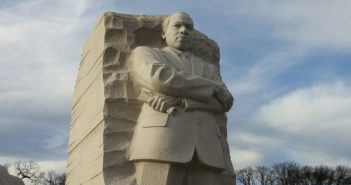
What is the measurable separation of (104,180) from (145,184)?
18.1 inches

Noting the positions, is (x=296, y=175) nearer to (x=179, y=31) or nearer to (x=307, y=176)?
(x=307, y=176)

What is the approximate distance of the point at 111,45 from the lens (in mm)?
5562

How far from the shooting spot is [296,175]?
105 ft

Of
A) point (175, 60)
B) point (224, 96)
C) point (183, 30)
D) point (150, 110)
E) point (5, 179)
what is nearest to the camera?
point (150, 110)

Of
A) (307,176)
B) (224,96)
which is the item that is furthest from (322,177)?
(224,96)

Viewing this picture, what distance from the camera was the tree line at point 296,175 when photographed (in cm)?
3138

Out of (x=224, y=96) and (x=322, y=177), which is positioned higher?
(x=322, y=177)

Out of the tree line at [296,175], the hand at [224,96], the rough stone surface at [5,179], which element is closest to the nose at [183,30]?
the hand at [224,96]

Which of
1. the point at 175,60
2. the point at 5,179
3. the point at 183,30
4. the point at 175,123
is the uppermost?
the point at 183,30

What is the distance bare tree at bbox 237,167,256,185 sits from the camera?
32612 mm

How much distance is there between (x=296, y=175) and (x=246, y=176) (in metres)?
3.53

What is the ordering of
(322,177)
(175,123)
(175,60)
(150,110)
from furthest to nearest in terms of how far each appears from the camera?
(322,177)
(175,60)
(150,110)
(175,123)

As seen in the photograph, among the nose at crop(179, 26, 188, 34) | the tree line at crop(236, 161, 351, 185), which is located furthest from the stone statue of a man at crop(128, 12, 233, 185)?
Result: the tree line at crop(236, 161, 351, 185)

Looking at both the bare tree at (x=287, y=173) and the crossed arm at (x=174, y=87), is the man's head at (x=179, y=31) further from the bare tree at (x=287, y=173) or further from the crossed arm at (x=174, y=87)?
the bare tree at (x=287, y=173)
